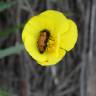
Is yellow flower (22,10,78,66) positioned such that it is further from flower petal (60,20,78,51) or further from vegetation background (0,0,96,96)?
vegetation background (0,0,96,96)

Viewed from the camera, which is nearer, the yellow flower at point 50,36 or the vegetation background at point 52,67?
the yellow flower at point 50,36

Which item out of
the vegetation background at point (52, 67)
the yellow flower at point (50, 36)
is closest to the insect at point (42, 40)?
the yellow flower at point (50, 36)

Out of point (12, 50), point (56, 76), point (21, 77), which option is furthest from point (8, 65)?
point (12, 50)

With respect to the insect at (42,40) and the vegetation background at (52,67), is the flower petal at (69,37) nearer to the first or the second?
the insect at (42,40)

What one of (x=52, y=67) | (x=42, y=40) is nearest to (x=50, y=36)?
(x=42, y=40)

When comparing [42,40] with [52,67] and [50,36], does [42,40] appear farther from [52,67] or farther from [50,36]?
[52,67]

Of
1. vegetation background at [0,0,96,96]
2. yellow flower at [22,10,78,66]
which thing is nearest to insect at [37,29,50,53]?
yellow flower at [22,10,78,66]
